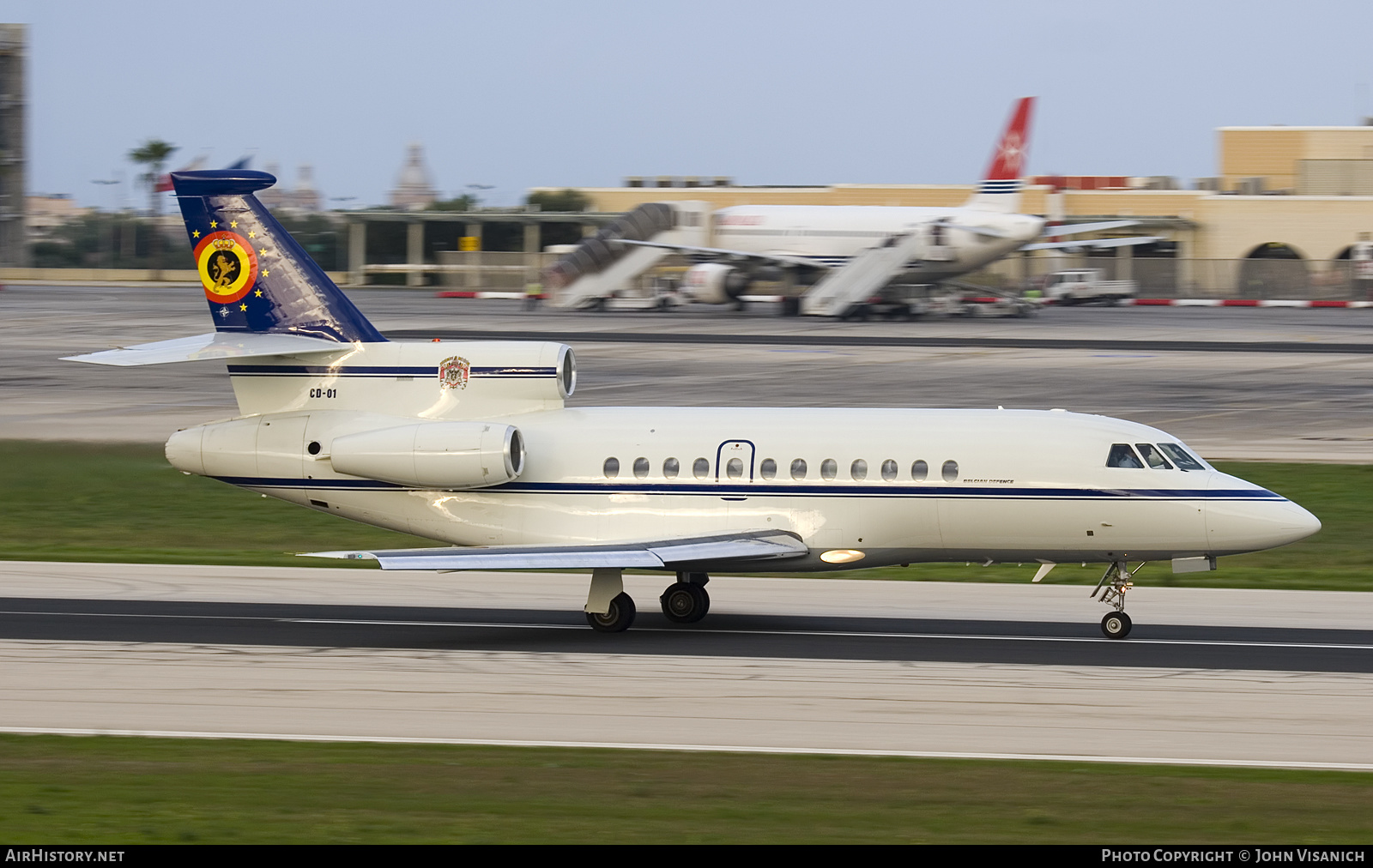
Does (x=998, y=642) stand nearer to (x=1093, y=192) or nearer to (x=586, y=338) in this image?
(x=586, y=338)

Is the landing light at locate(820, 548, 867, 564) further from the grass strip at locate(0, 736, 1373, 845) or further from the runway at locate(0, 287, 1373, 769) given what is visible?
the grass strip at locate(0, 736, 1373, 845)

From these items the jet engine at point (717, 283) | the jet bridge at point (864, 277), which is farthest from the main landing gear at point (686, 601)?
the jet engine at point (717, 283)

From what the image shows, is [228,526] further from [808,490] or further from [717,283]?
[717,283]

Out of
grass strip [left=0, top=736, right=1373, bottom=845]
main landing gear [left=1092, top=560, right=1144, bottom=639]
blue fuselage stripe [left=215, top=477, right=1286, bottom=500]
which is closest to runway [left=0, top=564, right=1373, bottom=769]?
main landing gear [left=1092, top=560, right=1144, bottom=639]

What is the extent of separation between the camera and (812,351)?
58.2 meters

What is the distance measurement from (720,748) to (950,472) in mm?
7237

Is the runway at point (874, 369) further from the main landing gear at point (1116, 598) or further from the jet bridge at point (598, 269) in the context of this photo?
the main landing gear at point (1116, 598)

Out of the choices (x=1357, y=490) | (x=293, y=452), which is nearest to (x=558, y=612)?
(x=293, y=452)

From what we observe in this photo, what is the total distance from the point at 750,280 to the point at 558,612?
188ft

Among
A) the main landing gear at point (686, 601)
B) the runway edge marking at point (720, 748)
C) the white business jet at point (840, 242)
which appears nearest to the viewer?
the runway edge marking at point (720, 748)

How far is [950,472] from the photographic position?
71.1ft

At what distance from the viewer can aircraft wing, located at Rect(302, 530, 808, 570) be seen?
20.6 meters

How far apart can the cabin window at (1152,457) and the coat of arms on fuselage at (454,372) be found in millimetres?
9328

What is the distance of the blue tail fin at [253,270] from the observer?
2370cm
